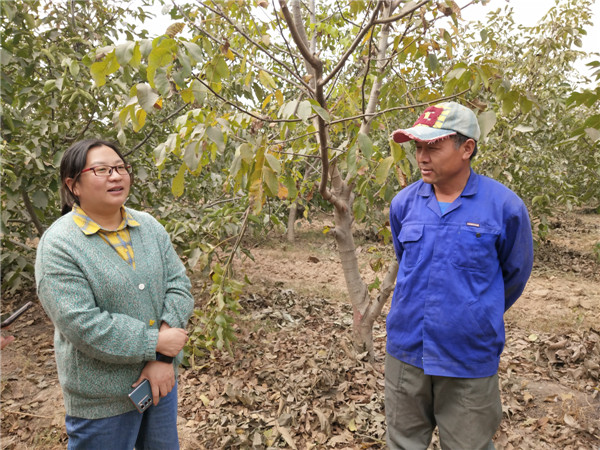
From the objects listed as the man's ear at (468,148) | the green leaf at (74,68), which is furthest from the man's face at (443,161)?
the green leaf at (74,68)

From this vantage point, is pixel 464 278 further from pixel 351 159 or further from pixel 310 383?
pixel 310 383

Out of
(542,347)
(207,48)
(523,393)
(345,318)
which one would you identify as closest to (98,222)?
(207,48)

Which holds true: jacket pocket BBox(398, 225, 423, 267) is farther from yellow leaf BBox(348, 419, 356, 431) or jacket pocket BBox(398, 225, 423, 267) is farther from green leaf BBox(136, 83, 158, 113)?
yellow leaf BBox(348, 419, 356, 431)

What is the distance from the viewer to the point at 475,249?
4.75 feet

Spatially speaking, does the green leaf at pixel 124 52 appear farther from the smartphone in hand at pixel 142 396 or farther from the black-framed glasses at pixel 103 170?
the smartphone in hand at pixel 142 396

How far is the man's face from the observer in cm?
151

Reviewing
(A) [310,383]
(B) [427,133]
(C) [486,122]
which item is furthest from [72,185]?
(A) [310,383]

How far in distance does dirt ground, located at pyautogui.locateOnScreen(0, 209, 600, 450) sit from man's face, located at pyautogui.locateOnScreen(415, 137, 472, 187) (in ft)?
3.85

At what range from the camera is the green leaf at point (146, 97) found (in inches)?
51.7

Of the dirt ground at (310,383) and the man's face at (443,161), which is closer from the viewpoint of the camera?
the man's face at (443,161)

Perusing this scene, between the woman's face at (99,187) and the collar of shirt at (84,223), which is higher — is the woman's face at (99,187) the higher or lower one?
the higher one

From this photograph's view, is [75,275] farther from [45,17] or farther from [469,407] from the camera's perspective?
[45,17]

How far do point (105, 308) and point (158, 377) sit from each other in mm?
296

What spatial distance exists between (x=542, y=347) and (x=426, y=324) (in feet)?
8.06
